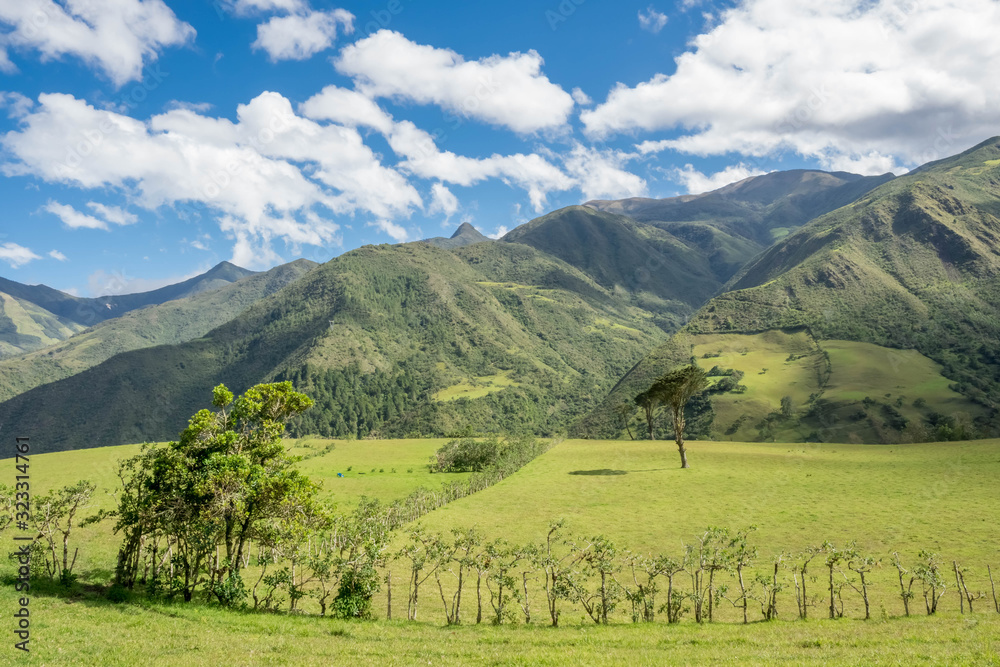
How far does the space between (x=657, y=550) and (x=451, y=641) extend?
27.3 metres

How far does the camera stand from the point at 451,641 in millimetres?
22703

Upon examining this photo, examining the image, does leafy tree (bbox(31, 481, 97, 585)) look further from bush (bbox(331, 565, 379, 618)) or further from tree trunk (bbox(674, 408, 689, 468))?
tree trunk (bbox(674, 408, 689, 468))

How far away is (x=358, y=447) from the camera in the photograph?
159625 mm

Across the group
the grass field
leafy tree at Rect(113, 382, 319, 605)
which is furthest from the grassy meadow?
the grass field

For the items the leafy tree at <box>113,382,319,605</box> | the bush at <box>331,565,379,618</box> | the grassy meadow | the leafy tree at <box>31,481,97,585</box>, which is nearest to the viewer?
the grassy meadow

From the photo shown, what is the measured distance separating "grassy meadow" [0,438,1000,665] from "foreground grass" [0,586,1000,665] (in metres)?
0.11

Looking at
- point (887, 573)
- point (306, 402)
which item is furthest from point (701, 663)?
point (887, 573)

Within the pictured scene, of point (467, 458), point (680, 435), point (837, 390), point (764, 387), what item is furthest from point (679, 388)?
point (764, 387)

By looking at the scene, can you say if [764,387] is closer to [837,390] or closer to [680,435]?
[837,390]

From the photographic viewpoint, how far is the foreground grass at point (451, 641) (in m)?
17.8

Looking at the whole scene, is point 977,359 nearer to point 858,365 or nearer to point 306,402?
point 858,365

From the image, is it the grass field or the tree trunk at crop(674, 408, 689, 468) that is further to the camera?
the grass field

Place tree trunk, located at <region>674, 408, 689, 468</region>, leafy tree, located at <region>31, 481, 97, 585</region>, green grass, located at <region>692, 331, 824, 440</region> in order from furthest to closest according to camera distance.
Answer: green grass, located at <region>692, 331, 824, 440</region> < tree trunk, located at <region>674, 408, 689, 468</region> < leafy tree, located at <region>31, 481, 97, 585</region>

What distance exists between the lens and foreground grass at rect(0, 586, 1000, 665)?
17.8m
